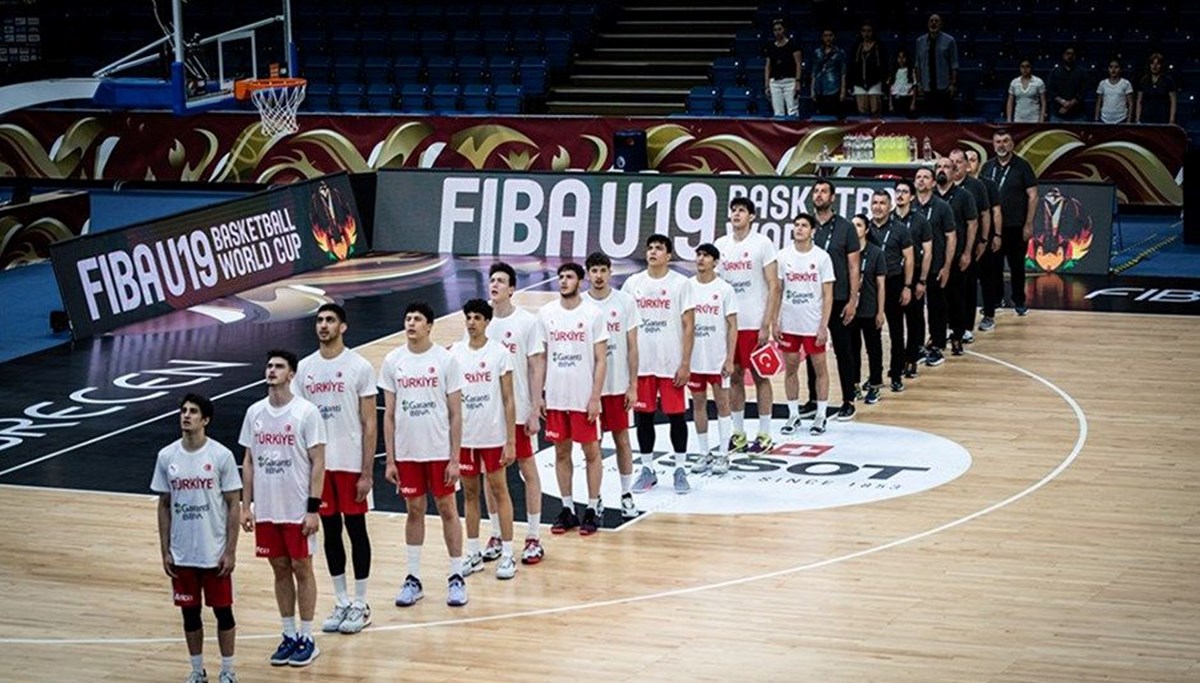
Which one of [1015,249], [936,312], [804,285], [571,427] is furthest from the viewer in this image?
[1015,249]

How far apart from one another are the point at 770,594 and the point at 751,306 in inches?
173

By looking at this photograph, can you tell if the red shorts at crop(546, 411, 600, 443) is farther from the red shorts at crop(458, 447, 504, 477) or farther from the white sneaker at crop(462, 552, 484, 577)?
the white sneaker at crop(462, 552, 484, 577)

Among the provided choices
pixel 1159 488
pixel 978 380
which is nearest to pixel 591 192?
pixel 978 380

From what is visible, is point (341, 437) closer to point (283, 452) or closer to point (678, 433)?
point (283, 452)

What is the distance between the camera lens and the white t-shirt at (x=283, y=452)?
1172 centimetres

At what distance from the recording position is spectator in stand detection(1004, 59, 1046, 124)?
29156 millimetres

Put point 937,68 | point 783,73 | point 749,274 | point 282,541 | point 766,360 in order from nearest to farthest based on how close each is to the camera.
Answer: point 282,541
point 766,360
point 749,274
point 937,68
point 783,73

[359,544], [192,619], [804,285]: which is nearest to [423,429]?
[359,544]

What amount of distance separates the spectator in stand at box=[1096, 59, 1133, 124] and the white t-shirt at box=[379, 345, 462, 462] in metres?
18.7

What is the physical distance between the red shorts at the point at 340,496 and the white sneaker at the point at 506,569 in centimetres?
143

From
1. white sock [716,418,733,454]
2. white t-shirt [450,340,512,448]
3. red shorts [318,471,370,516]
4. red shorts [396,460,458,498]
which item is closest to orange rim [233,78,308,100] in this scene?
white sock [716,418,733,454]

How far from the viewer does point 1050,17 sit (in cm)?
3177

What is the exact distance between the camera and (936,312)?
20.4m

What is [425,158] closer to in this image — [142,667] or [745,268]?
[745,268]
